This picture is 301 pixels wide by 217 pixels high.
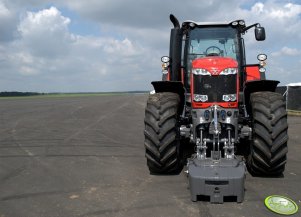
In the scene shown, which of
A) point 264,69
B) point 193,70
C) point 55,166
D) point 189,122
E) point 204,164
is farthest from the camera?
point 264,69

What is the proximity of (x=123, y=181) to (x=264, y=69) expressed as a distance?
3862 mm

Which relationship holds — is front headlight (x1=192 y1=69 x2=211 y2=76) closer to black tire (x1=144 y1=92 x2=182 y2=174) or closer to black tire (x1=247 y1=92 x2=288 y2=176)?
black tire (x1=144 y1=92 x2=182 y2=174)

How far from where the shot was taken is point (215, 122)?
557 cm

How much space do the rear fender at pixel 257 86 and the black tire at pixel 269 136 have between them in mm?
388

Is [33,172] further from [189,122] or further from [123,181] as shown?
[189,122]

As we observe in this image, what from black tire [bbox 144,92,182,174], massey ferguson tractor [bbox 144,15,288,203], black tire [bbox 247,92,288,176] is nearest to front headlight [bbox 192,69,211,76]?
massey ferguson tractor [bbox 144,15,288,203]

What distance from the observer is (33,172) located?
6.54 m

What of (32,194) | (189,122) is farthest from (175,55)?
(32,194)

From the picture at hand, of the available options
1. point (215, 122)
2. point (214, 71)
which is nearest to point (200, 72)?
point (214, 71)

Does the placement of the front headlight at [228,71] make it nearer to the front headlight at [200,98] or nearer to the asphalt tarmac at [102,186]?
the front headlight at [200,98]

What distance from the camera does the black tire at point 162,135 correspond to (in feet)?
18.9

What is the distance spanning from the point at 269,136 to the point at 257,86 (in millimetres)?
1102

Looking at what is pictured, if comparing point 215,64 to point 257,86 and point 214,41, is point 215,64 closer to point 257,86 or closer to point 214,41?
point 257,86

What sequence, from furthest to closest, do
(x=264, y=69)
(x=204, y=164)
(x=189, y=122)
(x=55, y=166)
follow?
(x=264, y=69), (x=55, y=166), (x=189, y=122), (x=204, y=164)
